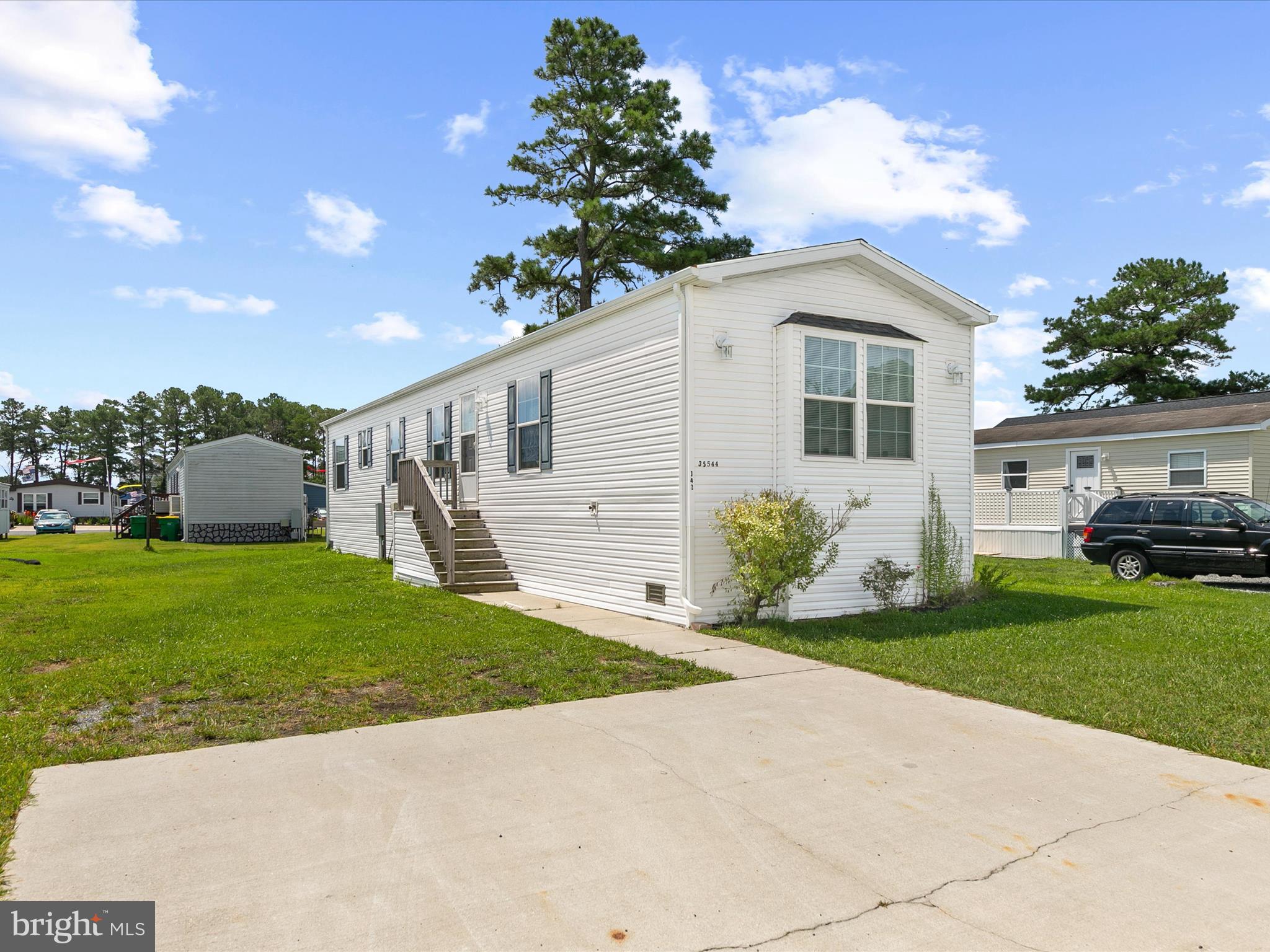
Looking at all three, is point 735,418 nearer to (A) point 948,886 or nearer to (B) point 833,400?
(B) point 833,400

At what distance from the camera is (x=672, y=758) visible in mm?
4742

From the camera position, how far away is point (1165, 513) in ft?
46.6

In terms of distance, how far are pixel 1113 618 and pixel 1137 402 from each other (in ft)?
95.9

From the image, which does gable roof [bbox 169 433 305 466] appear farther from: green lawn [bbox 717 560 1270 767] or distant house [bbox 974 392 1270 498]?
green lawn [bbox 717 560 1270 767]

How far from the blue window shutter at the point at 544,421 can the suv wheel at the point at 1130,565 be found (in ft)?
34.3

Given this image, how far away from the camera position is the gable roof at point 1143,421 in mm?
18391

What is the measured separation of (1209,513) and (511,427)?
1198 cm

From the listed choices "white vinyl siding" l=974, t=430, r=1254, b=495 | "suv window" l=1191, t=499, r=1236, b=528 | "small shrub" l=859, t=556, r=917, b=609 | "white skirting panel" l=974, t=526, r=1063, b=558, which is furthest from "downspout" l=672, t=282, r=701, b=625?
"white skirting panel" l=974, t=526, r=1063, b=558

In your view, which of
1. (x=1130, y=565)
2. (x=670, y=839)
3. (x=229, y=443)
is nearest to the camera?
(x=670, y=839)

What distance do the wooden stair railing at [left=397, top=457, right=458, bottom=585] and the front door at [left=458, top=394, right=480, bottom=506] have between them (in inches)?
8.6

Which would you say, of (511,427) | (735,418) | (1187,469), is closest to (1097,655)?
(735,418)

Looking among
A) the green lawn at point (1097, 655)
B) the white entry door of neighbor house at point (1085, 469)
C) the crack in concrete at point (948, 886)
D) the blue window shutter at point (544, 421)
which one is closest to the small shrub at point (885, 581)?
the green lawn at point (1097, 655)

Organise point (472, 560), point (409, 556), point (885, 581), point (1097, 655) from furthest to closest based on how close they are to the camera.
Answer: point (409, 556) < point (472, 560) < point (885, 581) < point (1097, 655)

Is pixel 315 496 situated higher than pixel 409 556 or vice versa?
pixel 315 496
